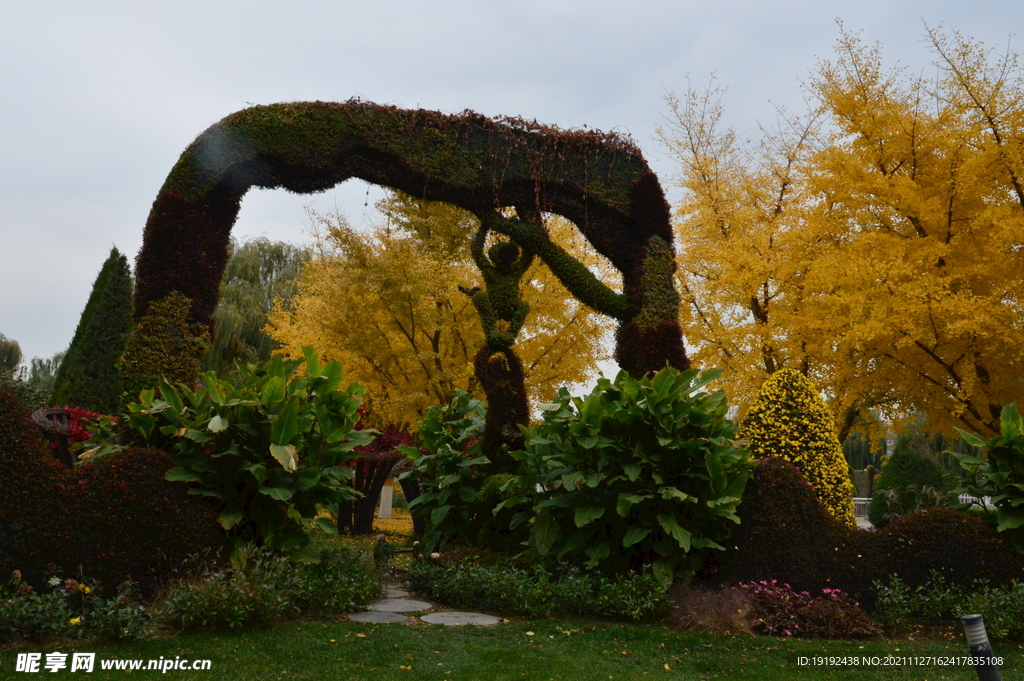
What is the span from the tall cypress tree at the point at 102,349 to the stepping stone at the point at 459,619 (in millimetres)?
6762

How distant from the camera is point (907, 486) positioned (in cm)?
1351

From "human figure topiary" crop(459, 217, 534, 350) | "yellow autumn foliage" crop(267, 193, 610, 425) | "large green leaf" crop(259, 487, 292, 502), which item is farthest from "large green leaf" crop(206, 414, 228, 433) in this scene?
"yellow autumn foliage" crop(267, 193, 610, 425)

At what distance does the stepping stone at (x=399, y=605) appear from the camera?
5.72 m

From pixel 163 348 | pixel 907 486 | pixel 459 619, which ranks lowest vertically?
pixel 459 619

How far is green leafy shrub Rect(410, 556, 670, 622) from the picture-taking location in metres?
5.37

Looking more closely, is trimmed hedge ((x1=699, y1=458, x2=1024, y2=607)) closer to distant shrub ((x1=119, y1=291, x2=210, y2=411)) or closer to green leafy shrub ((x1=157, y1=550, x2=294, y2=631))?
green leafy shrub ((x1=157, y1=550, x2=294, y2=631))

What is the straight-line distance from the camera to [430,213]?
13.7m

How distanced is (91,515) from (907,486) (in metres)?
13.4

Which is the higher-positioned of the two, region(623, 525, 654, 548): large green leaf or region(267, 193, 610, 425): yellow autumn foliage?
region(267, 193, 610, 425): yellow autumn foliage

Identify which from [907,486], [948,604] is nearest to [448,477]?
[948,604]

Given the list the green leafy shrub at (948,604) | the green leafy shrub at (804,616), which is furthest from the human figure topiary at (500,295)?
the green leafy shrub at (948,604)

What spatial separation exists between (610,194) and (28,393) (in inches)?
343

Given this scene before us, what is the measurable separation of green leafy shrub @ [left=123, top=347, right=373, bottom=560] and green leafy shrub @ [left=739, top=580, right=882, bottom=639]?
325 centimetres

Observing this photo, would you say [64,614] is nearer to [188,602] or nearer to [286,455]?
[188,602]
